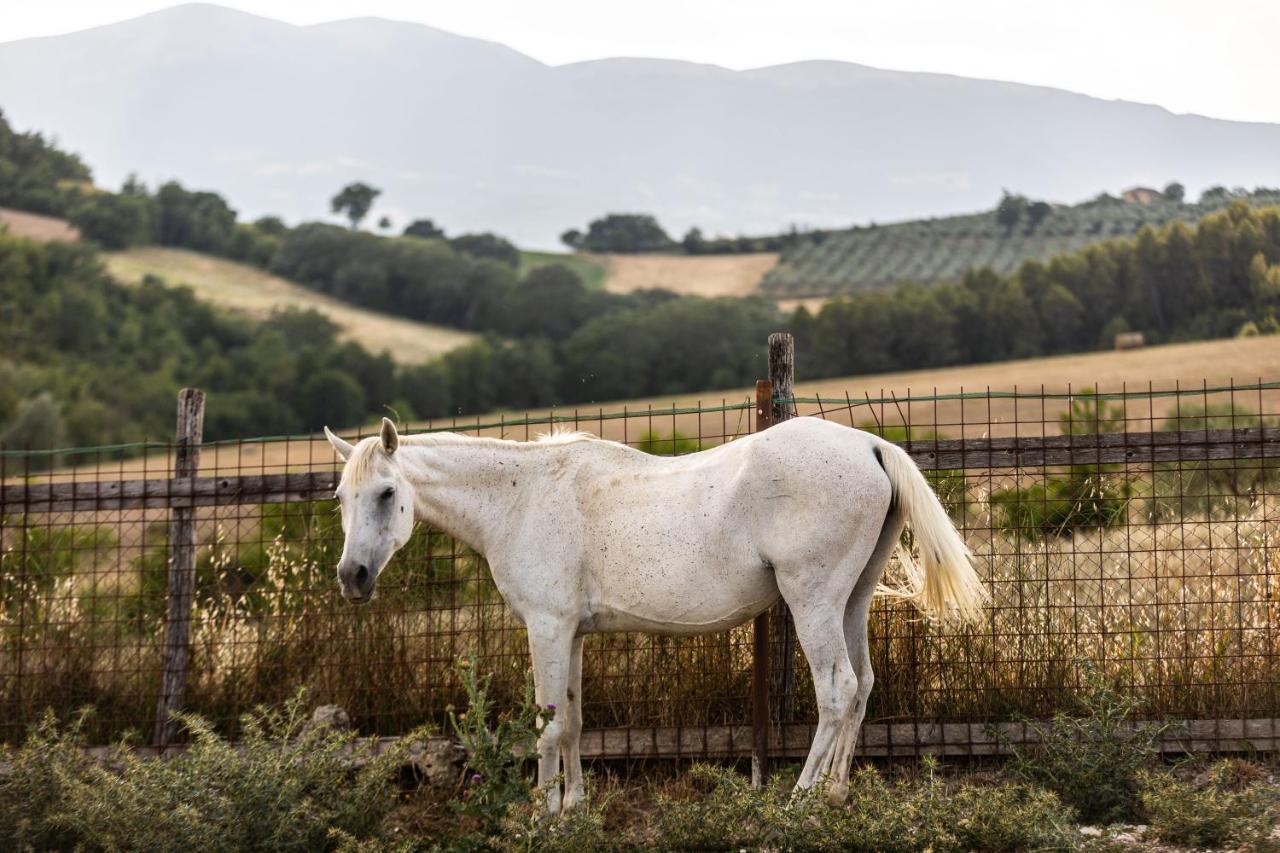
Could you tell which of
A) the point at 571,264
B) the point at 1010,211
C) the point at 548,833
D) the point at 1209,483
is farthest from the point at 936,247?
the point at 548,833

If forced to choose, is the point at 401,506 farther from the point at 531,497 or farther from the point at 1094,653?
the point at 1094,653

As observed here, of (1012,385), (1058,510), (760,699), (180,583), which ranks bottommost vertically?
(760,699)

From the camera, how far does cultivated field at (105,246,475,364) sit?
3115 inches

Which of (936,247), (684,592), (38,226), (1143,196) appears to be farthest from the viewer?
(38,226)

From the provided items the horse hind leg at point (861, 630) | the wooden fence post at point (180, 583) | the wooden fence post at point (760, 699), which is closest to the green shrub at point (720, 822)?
the horse hind leg at point (861, 630)

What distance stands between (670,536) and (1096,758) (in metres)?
2.30

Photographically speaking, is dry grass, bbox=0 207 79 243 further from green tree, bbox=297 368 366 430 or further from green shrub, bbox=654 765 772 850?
green shrub, bbox=654 765 772 850

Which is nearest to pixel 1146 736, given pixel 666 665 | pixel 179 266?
pixel 666 665

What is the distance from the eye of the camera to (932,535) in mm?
5094

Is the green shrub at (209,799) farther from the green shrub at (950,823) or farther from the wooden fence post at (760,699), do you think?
the green shrub at (950,823)

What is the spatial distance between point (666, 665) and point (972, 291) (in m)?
47.9

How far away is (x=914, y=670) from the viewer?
6203mm

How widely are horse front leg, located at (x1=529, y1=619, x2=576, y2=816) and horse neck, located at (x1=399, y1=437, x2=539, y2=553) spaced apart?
0.58 metres

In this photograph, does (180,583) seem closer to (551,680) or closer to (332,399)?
(551,680)
